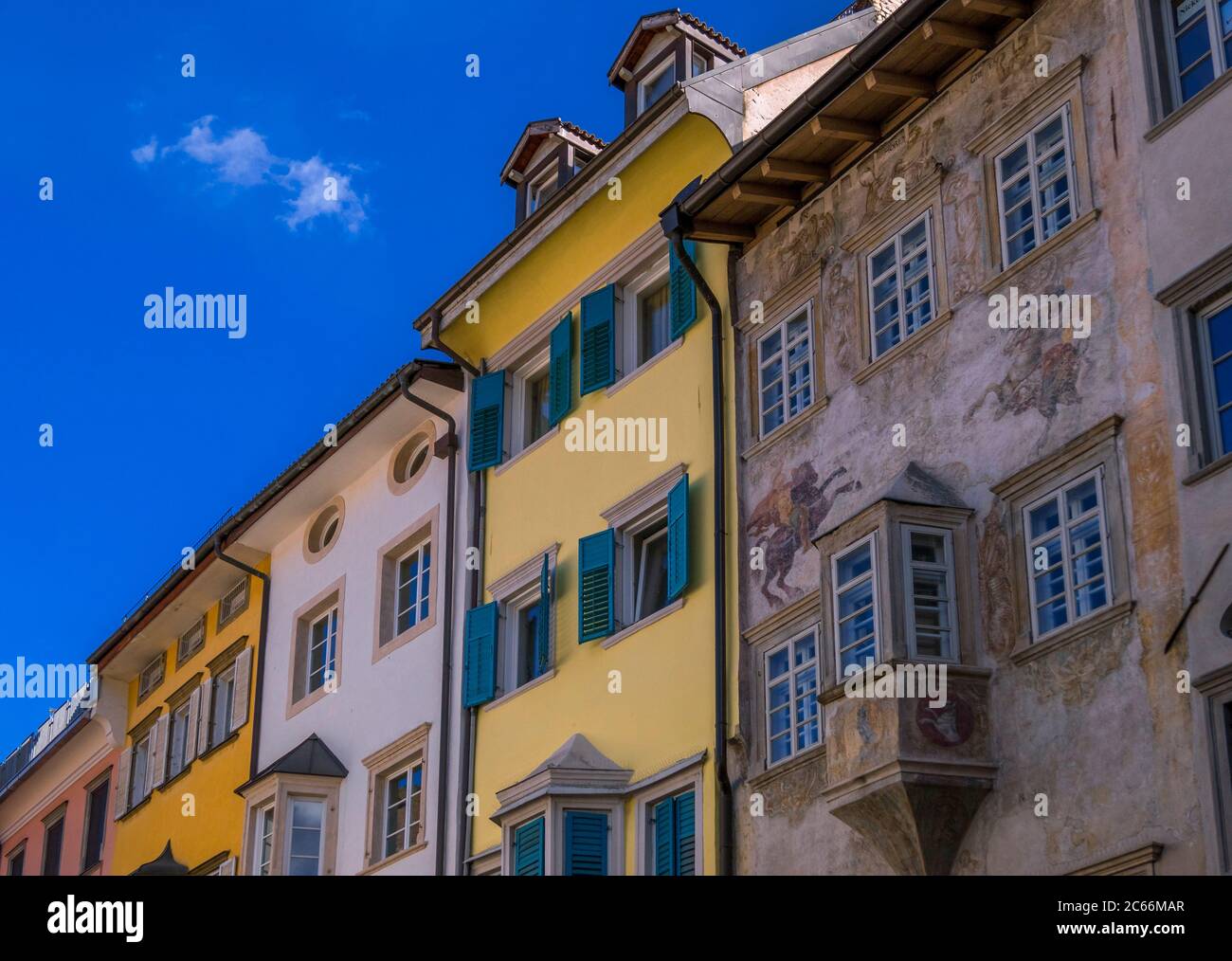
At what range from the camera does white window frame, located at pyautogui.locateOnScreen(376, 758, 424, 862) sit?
82.8ft

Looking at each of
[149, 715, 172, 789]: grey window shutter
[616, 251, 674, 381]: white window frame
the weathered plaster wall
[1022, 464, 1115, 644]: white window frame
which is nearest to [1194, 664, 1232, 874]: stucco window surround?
the weathered plaster wall

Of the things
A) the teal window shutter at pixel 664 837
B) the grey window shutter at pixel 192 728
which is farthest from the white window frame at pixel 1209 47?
the grey window shutter at pixel 192 728

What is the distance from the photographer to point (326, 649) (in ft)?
95.6

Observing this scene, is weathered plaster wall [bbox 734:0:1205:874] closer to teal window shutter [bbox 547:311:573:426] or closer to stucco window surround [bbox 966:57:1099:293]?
stucco window surround [bbox 966:57:1099:293]

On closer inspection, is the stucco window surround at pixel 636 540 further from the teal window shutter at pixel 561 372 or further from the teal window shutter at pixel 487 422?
the teal window shutter at pixel 487 422

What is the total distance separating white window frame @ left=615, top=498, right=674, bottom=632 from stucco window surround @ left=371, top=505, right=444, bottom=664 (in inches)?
155

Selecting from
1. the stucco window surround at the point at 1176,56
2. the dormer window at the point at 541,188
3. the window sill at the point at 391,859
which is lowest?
the window sill at the point at 391,859

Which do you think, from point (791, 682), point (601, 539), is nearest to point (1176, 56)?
point (791, 682)

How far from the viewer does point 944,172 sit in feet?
62.5

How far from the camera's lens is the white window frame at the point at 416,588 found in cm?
2652

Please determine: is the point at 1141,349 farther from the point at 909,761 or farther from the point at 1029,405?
the point at 909,761

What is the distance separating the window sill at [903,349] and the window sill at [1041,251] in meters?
0.52

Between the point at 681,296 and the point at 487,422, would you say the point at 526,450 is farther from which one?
the point at 681,296

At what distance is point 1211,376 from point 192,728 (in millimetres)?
20468
